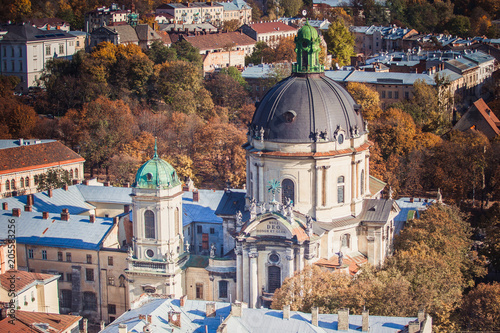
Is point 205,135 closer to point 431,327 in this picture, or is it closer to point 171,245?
point 171,245

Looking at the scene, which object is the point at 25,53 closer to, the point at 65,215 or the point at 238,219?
the point at 65,215

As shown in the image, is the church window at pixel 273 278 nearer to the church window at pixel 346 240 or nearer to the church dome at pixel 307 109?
the church window at pixel 346 240

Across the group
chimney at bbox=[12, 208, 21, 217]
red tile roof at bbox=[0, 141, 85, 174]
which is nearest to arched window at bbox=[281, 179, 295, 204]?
chimney at bbox=[12, 208, 21, 217]

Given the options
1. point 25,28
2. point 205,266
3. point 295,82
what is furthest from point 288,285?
point 25,28

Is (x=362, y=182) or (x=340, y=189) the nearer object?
(x=340, y=189)

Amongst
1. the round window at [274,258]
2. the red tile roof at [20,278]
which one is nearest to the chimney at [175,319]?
the round window at [274,258]

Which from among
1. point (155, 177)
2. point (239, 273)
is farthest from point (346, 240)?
point (155, 177)

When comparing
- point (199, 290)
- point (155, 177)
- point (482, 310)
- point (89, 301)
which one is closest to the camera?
point (482, 310)

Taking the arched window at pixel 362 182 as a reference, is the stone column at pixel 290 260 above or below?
below
